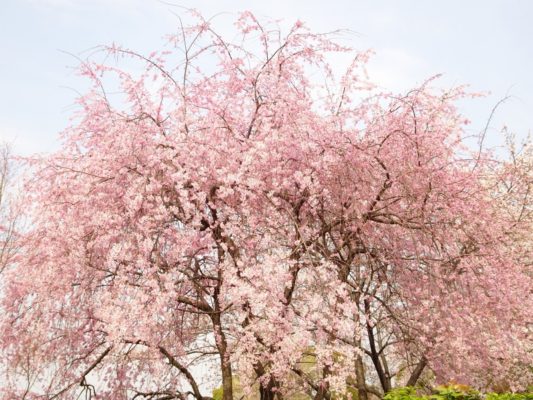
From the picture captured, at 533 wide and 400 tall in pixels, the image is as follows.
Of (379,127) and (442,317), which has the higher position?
(379,127)

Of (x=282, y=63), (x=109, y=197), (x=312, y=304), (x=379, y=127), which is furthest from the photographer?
(x=379, y=127)

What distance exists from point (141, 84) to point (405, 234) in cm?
531

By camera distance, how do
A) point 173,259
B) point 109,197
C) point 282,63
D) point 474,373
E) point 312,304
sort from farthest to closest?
point 474,373, point 282,63, point 109,197, point 173,259, point 312,304

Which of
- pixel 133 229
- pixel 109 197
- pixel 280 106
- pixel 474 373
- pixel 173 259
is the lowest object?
pixel 474 373

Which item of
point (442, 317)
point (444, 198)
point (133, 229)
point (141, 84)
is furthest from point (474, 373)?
point (141, 84)

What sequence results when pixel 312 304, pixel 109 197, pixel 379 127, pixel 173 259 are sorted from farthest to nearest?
1. pixel 379 127
2. pixel 109 197
3. pixel 173 259
4. pixel 312 304

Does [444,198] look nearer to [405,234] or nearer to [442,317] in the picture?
[405,234]

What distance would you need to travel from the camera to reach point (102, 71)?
29.0ft

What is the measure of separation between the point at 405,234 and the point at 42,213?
6251 millimetres

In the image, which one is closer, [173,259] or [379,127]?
[173,259]

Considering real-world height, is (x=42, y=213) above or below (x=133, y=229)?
above

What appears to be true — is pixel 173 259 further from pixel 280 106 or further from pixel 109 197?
pixel 280 106

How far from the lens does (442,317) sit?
28.9 ft

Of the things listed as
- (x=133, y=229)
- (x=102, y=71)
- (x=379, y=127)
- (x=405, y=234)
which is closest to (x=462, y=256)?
(x=405, y=234)
